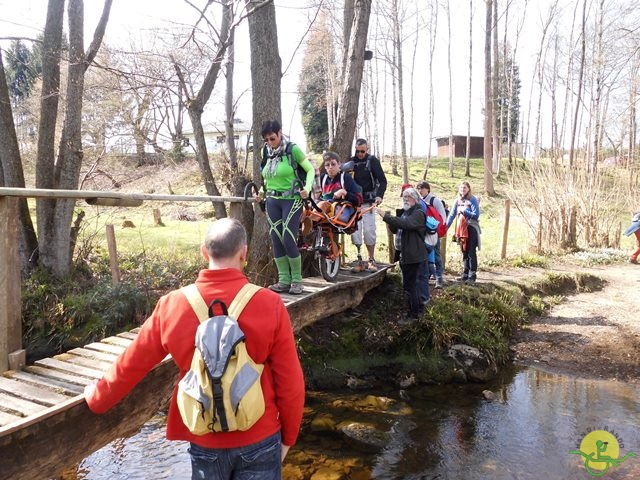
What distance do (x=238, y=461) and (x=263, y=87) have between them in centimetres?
600

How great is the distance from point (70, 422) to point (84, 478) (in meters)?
2.40

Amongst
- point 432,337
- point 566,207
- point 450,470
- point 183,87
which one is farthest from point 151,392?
point 566,207

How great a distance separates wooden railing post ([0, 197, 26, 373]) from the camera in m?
3.54

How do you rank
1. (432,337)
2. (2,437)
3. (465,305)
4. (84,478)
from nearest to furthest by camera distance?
1. (2,437)
2. (84,478)
3. (432,337)
4. (465,305)

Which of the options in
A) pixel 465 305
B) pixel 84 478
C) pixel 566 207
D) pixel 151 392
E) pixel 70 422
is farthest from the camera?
pixel 566 207

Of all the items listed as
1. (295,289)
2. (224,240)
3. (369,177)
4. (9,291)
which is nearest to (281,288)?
(295,289)

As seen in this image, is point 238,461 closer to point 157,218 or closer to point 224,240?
point 224,240

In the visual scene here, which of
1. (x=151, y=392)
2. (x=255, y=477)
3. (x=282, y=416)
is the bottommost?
(x=151, y=392)

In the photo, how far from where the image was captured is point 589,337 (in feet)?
26.9

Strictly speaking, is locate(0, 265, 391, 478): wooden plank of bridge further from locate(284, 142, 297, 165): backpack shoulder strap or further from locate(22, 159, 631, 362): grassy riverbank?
locate(22, 159, 631, 362): grassy riverbank

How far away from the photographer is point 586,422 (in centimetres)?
589

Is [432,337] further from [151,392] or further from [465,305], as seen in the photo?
[151,392]

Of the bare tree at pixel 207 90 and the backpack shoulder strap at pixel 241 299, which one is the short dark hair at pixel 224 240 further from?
the bare tree at pixel 207 90

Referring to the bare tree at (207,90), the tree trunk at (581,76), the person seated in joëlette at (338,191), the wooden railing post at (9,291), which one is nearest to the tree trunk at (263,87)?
the bare tree at (207,90)
